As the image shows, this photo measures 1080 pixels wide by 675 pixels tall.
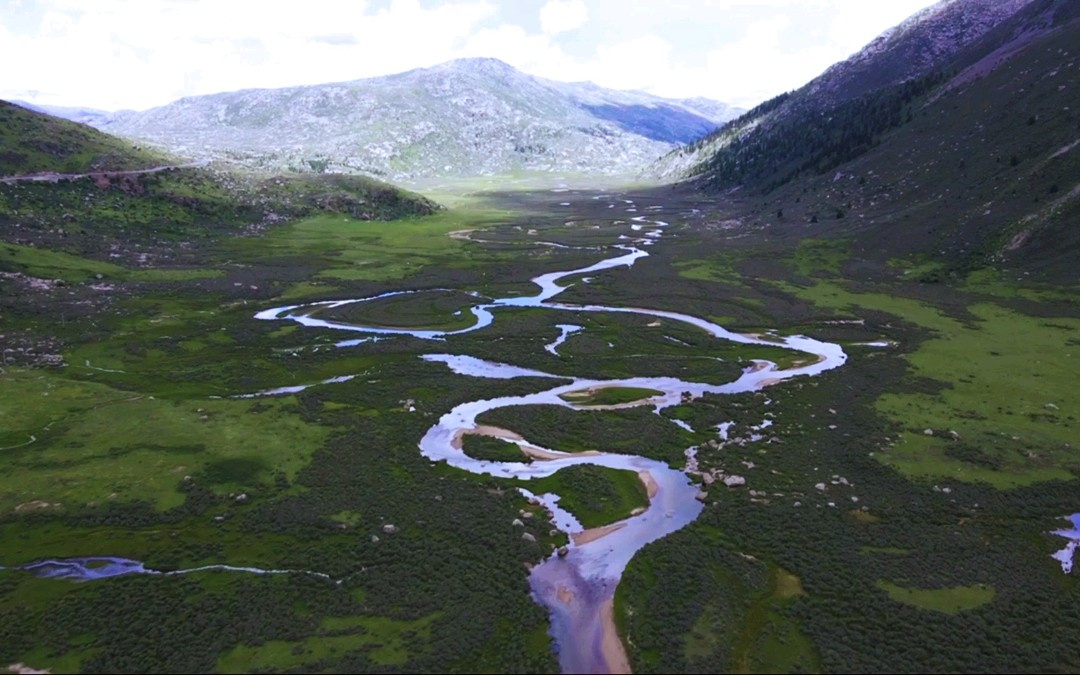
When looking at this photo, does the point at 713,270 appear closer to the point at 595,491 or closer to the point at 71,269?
the point at 595,491

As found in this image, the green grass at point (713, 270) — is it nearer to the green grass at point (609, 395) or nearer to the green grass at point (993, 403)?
the green grass at point (993, 403)

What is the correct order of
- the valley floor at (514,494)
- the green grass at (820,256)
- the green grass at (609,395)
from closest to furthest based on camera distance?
the valley floor at (514,494) < the green grass at (609,395) < the green grass at (820,256)

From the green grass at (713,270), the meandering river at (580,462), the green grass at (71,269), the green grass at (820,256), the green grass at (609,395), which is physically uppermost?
the green grass at (820,256)

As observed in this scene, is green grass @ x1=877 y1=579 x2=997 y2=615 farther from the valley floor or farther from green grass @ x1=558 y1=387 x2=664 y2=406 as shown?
green grass @ x1=558 y1=387 x2=664 y2=406

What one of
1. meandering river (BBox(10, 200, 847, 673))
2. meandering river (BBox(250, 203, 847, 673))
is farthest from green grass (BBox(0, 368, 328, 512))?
meandering river (BBox(250, 203, 847, 673))

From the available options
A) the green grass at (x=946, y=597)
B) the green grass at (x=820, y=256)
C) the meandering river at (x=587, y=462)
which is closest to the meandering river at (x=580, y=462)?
the meandering river at (x=587, y=462)

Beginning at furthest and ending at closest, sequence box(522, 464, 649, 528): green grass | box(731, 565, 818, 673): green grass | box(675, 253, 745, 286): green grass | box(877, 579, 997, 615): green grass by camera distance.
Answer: box(675, 253, 745, 286): green grass
box(522, 464, 649, 528): green grass
box(877, 579, 997, 615): green grass
box(731, 565, 818, 673): green grass
